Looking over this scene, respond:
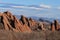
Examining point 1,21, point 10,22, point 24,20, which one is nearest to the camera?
point 1,21

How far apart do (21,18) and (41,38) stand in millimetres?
55154

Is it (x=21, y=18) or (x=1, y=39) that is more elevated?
(x=1, y=39)

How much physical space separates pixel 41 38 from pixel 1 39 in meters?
4.37

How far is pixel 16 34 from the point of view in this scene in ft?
86.0

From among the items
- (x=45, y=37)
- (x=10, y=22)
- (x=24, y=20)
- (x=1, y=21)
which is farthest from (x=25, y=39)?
(x=24, y=20)

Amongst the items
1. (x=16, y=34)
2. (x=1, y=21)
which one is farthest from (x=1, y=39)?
(x=1, y=21)

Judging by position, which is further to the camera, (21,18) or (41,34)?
(21,18)

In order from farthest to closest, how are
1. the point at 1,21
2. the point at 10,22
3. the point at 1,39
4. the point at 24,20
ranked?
the point at 24,20 < the point at 10,22 < the point at 1,21 < the point at 1,39

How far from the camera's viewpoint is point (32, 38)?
25.9 metres

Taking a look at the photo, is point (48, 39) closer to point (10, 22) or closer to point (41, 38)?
point (41, 38)

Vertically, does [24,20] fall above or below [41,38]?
below

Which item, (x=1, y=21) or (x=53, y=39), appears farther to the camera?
(x=1, y=21)

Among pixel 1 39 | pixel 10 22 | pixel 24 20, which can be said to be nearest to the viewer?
pixel 1 39

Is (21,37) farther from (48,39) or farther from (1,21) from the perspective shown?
(1,21)
